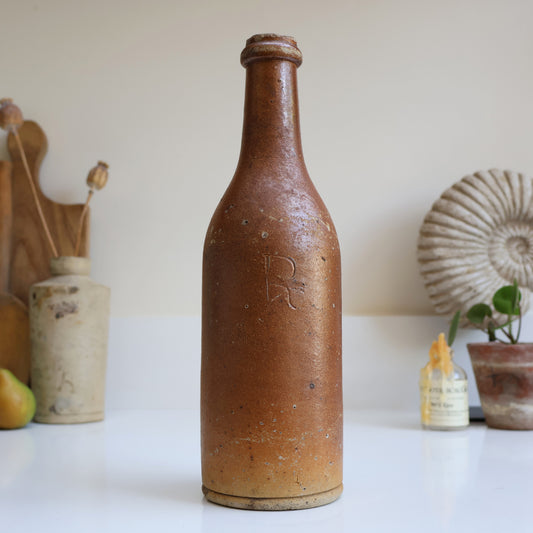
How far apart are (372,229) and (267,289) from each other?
878 millimetres

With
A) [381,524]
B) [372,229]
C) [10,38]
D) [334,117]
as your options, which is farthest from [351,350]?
[10,38]

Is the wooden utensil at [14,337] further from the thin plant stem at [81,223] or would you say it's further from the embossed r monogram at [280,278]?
the embossed r monogram at [280,278]

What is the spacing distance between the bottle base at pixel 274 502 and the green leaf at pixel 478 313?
0.70m

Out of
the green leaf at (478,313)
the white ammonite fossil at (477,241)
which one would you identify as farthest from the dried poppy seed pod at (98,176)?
the green leaf at (478,313)

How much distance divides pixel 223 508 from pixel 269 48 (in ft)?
1.39

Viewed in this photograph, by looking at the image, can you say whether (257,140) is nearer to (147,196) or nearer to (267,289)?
(267,289)

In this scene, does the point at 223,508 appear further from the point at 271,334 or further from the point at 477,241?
the point at 477,241

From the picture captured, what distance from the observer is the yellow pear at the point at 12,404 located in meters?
1.07

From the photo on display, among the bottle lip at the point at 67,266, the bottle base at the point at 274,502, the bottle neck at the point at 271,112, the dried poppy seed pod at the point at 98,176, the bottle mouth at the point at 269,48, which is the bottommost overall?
the bottle base at the point at 274,502

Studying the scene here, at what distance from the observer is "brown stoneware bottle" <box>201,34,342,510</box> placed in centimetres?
56

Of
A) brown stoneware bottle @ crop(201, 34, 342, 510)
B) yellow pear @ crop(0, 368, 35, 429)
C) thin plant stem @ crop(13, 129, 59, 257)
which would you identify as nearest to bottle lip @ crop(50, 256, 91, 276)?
thin plant stem @ crop(13, 129, 59, 257)

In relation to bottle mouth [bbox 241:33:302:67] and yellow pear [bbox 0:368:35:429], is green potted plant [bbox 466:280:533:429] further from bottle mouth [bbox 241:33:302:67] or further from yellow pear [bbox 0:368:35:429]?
yellow pear [bbox 0:368:35:429]

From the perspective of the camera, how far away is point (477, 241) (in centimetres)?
128

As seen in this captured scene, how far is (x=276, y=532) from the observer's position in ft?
1.66
